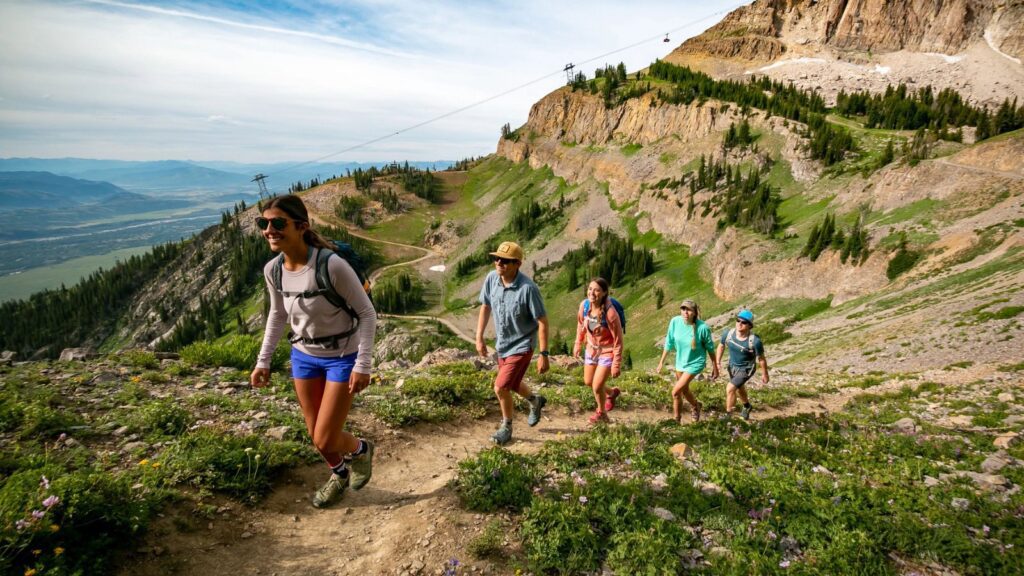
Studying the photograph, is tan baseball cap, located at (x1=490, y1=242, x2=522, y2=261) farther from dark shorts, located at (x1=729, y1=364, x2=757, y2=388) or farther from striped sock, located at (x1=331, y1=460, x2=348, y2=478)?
dark shorts, located at (x1=729, y1=364, x2=757, y2=388)

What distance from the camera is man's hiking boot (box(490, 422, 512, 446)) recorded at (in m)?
8.42

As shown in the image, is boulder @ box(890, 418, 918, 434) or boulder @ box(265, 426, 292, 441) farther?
boulder @ box(890, 418, 918, 434)

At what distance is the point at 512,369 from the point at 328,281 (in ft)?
12.3

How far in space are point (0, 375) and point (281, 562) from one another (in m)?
8.51

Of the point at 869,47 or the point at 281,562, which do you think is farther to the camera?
the point at 869,47

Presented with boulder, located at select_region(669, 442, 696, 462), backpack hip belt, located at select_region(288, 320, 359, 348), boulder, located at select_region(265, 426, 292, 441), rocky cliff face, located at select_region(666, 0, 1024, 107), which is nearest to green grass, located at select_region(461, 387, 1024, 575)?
boulder, located at select_region(669, 442, 696, 462)

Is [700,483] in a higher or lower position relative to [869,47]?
lower

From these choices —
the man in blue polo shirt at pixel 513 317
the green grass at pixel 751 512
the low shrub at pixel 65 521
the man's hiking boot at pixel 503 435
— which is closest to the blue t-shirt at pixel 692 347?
the green grass at pixel 751 512

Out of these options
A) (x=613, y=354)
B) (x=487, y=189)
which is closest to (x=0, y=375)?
(x=613, y=354)

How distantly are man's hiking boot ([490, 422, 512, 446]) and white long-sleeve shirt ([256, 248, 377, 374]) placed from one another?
3775 millimetres

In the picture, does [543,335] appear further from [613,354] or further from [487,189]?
[487,189]

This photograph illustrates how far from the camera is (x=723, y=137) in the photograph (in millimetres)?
91438

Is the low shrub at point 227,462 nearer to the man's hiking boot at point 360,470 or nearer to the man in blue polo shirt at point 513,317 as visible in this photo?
the man's hiking boot at point 360,470

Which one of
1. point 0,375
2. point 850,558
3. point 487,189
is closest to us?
point 850,558
